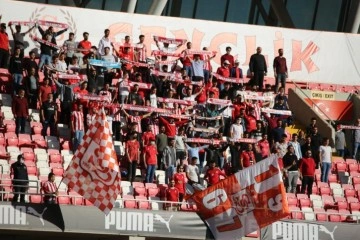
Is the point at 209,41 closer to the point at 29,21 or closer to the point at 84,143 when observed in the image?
the point at 29,21

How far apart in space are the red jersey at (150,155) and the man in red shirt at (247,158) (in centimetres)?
254

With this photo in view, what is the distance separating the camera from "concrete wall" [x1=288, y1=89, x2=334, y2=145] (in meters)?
46.2

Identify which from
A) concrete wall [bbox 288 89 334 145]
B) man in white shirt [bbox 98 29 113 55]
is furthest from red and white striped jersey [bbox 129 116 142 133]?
concrete wall [bbox 288 89 334 145]

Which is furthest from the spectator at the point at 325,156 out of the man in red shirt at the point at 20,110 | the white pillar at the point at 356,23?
the white pillar at the point at 356,23

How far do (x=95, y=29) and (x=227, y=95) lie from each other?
4.57 metres

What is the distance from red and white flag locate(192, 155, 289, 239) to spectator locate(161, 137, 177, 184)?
6.29 feet

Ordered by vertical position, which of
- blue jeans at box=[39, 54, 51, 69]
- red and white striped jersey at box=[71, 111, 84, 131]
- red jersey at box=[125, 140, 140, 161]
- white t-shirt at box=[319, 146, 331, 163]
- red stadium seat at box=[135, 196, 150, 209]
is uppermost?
blue jeans at box=[39, 54, 51, 69]

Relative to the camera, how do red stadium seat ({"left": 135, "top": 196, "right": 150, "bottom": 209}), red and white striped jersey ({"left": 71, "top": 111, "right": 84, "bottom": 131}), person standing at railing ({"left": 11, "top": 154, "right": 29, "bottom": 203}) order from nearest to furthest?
person standing at railing ({"left": 11, "top": 154, "right": 29, "bottom": 203}), red stadium seat ({"left": 135, "top": 196, "right": 150, "bottom": 209}), red and white striped jersey ({"left": 71, "top": 111, "right": 84, "bottom": 131})

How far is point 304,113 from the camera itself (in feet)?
156

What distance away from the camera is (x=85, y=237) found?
129 feet

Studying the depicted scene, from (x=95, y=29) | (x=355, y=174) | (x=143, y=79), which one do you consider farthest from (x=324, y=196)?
(x=95, y=29)

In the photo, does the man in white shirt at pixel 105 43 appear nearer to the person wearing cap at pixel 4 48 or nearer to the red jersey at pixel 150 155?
the person wearing cap at pixel 4 48

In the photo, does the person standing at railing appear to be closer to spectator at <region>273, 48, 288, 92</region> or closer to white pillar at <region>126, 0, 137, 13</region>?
spectator at <region>273, 48, 288, 92</region>

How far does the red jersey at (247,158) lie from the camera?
1629 inches
